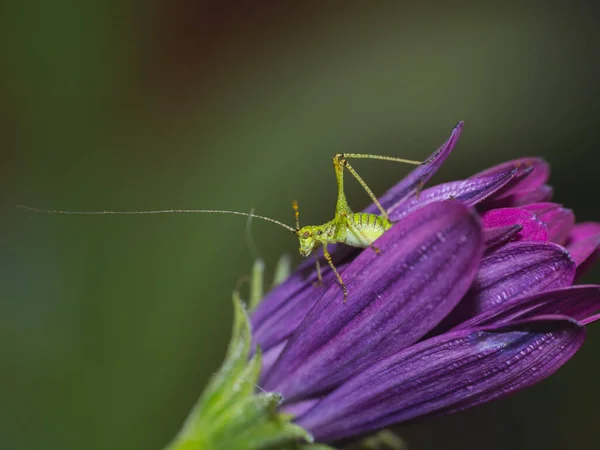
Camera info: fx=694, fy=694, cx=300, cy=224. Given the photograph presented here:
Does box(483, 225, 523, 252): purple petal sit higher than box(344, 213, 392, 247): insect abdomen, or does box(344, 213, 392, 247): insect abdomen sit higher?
box(344, 213, 392, 247): insect abdomen

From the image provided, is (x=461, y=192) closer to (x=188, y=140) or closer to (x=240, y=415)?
(x=240, y=415)

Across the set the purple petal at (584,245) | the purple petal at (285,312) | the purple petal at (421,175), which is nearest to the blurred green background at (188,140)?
the purple petal at (285,312)

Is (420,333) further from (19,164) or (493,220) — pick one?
(19,164)

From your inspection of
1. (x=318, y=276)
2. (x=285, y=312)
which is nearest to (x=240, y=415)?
(x=285, y=312)

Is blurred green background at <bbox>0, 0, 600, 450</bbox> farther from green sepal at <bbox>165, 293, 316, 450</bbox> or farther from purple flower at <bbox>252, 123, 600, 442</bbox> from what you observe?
purple flower at <bbox>252, 123, 600, 442</bbox>

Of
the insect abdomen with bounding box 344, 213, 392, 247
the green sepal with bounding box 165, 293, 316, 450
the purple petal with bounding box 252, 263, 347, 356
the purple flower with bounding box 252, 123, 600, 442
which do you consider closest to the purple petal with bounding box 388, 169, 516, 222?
the purple flower with bounding box 252, 123, 600, 442

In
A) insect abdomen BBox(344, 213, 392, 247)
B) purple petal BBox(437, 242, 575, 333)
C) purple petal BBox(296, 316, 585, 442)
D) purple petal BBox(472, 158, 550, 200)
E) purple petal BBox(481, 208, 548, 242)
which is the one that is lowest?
Result: purple petal BBox(296, 316, 585, 442)
